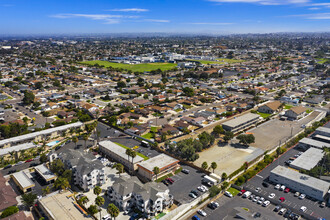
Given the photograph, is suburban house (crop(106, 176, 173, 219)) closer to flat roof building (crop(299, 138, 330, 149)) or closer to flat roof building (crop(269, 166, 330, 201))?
flat roof building (crop(269, 166, 330, 201))

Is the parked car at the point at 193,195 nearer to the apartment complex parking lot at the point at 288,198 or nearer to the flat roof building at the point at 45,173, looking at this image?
the apartment complex parking lot at the point at 288,198

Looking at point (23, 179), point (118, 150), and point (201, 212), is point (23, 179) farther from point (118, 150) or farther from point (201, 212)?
point (201, 212)

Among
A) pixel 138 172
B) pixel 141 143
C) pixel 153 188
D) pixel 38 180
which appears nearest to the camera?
pixel 153 188

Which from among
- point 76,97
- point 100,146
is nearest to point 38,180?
point 100,146

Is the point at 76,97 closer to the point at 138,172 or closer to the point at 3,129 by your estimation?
the point at 3,129

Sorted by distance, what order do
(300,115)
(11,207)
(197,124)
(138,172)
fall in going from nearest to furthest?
(11,207)
(138,172)
(197,124)
(300,115)

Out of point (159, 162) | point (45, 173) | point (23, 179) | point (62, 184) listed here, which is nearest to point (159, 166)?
point (159, 162)

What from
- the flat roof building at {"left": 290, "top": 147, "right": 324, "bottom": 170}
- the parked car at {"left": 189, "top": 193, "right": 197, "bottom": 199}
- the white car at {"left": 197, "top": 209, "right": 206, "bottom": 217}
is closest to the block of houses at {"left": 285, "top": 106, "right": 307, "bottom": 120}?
the flat roof building at {"left": 290, "top": 147, "right": 324, "bottom": 170}
